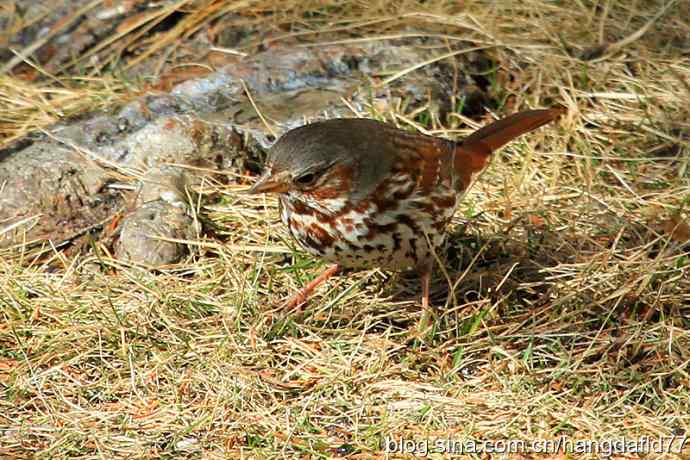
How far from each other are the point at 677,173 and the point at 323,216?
89.1 inches

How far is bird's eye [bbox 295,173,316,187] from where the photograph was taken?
4.30 meters

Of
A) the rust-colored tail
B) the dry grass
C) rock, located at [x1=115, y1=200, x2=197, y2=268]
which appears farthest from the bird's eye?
rock, located at [x1=115, y1=200, x2=197, y2=268]

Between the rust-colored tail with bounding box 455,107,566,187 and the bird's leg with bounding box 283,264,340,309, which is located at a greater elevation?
the rust-colored tail with bounding box 455,107,566,187

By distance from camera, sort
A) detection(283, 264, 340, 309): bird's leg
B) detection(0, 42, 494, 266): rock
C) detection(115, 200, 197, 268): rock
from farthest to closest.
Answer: detection(0, 42, 494, 266): rock
detection(115, 200, 197, 268): rock
detection(283, 264, 340, 309): bird's leg

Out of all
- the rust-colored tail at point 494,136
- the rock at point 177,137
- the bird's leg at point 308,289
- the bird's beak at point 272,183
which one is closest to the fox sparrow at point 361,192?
the bird's beak at point 272,183

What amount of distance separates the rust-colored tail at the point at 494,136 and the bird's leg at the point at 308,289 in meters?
0.78

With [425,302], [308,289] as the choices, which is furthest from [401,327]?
[308,289]

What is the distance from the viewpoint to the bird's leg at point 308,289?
4836 mm

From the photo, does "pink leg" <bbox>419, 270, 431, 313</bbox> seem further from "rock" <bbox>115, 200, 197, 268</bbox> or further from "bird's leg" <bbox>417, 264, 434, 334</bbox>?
"rock" <bbox>115, 200, 197, 268</bbox>

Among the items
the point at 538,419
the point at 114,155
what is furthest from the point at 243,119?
the point at 538,419

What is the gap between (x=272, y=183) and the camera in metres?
4.26

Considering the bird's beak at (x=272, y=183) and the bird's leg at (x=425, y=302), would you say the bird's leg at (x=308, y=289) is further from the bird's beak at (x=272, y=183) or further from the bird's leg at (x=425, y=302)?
the bird's beak at (x=272, y=183)

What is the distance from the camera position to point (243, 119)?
5879 mm

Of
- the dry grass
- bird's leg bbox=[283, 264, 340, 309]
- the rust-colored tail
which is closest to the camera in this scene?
the dry grass
